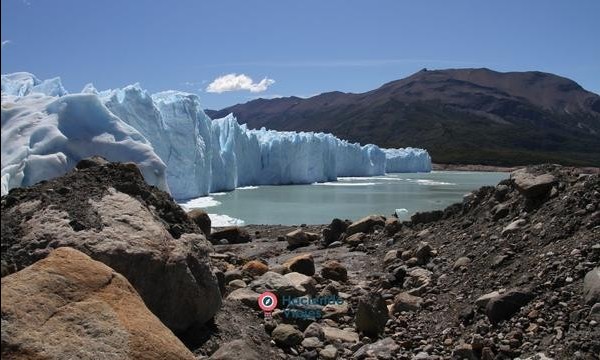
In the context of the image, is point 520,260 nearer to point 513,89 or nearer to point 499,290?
point 499,290

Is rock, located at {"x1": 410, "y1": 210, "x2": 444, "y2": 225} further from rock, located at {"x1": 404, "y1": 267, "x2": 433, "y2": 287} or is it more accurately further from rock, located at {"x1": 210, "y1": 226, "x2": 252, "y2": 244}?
rock, located at {"x1": 210, "y1": 226, "x2": 252, "y2": 244}

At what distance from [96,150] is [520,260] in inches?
554

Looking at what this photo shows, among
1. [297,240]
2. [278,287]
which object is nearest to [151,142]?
[297,240]

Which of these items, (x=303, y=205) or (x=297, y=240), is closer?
(x=297, y=240)

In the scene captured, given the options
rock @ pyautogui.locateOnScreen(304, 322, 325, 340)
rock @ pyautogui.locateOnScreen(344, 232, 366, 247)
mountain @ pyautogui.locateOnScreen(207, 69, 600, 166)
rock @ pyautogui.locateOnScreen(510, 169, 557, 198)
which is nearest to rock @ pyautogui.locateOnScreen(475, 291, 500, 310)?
rock @ pyautogui.locateOnScreen(304, 322, 325, 340)

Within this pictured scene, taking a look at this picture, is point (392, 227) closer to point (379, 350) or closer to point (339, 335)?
point (339, 335)

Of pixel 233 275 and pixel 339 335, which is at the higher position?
pixel 233 275

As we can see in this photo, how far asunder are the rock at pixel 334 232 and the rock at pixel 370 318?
227 inches

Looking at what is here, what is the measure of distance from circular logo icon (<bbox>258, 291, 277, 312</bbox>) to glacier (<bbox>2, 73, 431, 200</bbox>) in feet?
8.94

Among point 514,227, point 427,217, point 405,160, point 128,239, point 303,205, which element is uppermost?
point 405,160

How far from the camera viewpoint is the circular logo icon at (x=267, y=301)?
197 inches

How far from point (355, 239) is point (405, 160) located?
56508 mm

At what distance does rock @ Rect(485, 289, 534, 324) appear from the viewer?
4789 mm

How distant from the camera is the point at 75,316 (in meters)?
2.50
